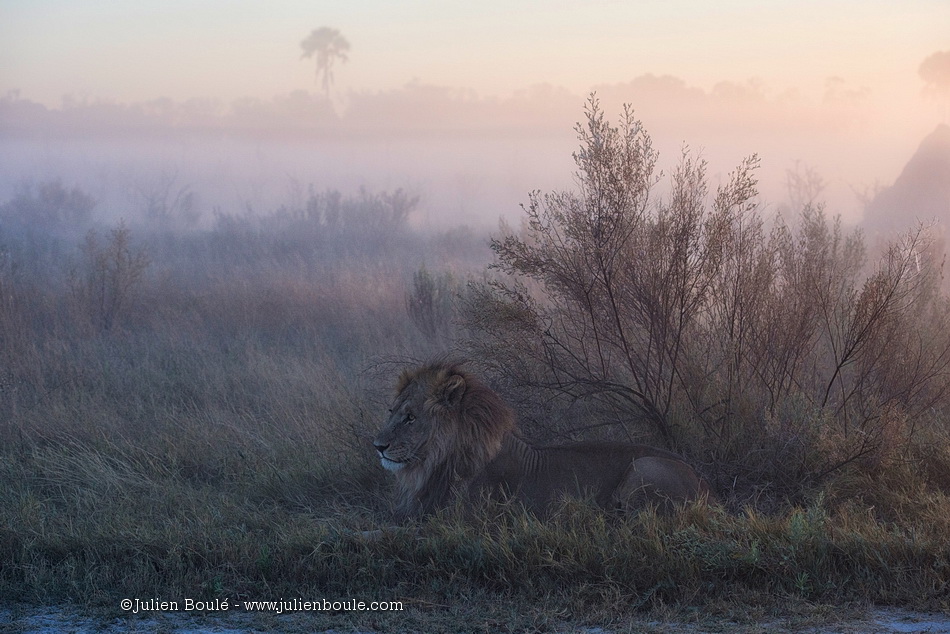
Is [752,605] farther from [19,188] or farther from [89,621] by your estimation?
[19,188]

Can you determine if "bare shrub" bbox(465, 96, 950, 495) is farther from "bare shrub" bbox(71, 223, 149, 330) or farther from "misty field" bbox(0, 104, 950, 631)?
"bare shrub" bbox(71, 223, 149, 330)

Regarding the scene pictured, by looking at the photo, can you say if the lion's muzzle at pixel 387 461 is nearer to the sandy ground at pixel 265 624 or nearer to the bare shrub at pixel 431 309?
the sandy ground at pixel 265 624

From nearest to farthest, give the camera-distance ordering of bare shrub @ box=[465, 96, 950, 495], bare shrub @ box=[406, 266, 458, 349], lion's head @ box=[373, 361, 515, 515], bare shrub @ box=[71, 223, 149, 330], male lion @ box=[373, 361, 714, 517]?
1. male lion @ box=[373, 361, 714, 517]
2. lion's head @ box=[373, 361, 515, 515]
3. bare shrub @ box=[465, 96, 950, 495]
4. bare shrub @ box=[406, 266, 458, 349]
5. bare shrub @ box=[71, 223, 149, 330]

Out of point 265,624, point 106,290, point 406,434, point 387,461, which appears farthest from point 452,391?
point 106,290

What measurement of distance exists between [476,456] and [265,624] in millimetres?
1937

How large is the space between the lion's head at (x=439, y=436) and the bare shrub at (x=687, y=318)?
1.53 meters

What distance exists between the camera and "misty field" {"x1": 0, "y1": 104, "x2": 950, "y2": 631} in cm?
494

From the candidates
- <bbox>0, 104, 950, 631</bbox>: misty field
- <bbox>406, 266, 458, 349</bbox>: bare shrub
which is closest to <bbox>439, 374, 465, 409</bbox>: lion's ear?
<bbox>0, 104, 950, 631</bbox>: misty field

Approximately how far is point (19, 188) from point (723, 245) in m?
39.2

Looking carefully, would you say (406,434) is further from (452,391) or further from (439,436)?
(452,391)

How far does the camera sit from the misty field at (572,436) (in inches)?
195

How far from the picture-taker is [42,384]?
10.1m

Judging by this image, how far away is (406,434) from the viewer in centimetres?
604

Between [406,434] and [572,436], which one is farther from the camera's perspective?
[572,436]
